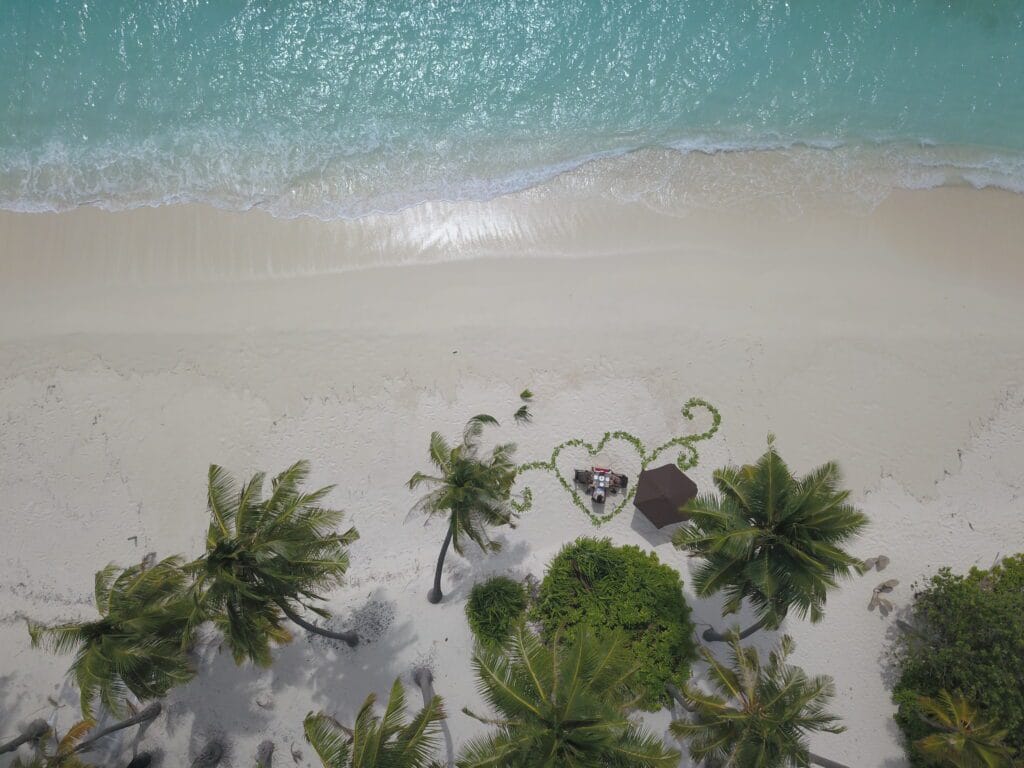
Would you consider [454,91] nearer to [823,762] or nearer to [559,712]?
[559,712]

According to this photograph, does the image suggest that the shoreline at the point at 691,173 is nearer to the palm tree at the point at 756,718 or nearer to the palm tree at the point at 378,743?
the palm tree at the point at 756,718

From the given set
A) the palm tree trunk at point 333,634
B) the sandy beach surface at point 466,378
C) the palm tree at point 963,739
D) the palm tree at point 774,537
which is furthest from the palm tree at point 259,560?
the palm tree at point 963,739

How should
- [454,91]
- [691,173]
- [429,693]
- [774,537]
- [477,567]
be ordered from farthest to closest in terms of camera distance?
[454,91], [691,173], [477,567], [429,693], [774,537]

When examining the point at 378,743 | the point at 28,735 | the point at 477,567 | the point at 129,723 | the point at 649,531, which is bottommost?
the point at 28,735

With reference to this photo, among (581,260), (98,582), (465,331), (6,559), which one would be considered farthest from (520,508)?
(6,559)

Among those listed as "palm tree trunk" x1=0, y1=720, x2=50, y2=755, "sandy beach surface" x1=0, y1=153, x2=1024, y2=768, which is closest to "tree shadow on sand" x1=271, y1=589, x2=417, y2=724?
"sandy beach surface" x1=0, y1=153, x2=1024, y2=768

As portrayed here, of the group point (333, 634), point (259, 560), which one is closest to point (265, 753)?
point (333, 634)
